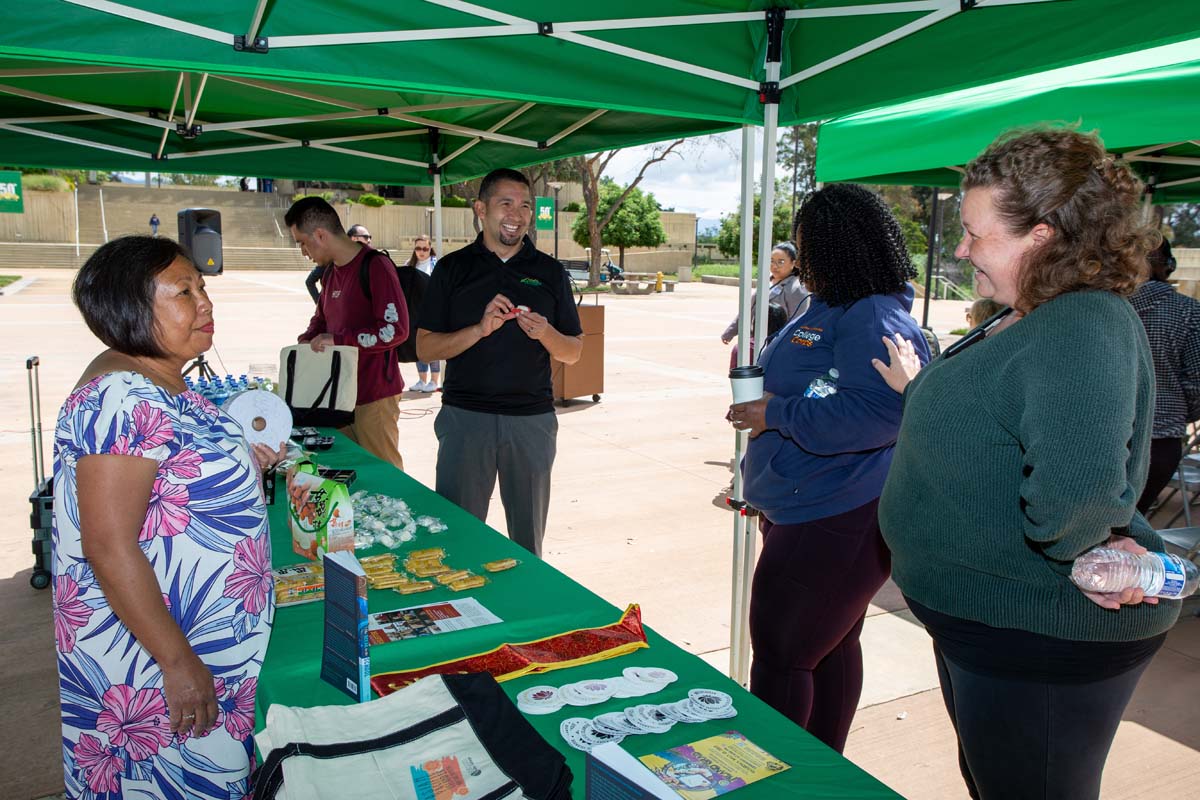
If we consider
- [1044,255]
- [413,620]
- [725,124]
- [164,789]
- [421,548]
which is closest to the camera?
[1044,255]

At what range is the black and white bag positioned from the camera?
1.19 meters

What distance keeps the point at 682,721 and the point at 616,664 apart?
0.82 ft

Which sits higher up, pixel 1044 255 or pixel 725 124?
pixel 725 124

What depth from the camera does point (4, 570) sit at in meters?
→ 4.22

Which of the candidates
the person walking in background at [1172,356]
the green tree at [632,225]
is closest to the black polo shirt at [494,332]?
the person walking in background at [1172,356]

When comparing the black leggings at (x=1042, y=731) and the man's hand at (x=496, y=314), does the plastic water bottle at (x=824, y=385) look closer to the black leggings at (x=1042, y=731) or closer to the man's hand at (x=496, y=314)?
the black leggings at (x=1042, y=731)

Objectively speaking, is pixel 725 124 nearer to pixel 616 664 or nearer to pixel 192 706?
pixel 616 664

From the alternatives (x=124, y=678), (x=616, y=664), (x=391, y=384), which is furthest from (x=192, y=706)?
(x=391, y=384)

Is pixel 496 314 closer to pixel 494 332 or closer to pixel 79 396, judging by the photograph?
pixel 494 332

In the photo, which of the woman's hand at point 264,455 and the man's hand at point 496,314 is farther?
the man's hand at point 496,314

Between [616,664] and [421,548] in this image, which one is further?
[421,548]

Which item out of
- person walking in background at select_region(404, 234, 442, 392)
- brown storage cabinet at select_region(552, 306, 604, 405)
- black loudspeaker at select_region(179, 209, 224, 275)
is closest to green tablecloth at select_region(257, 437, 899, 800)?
black loudspeaker at select_region(179, 209, 224, 275)

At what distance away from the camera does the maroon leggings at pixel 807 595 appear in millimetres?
2117

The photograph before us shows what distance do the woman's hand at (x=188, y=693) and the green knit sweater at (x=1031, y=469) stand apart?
4.43 ft
